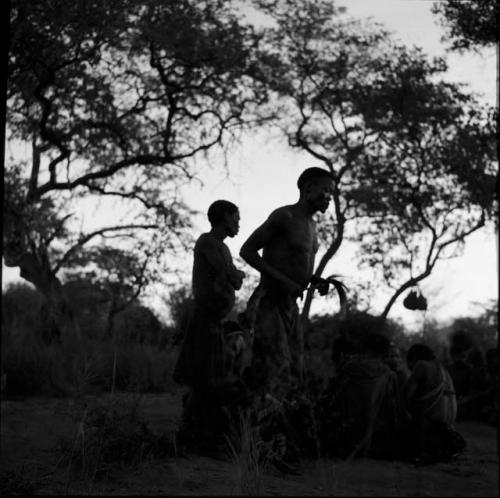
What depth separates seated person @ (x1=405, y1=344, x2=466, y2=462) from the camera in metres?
6.40

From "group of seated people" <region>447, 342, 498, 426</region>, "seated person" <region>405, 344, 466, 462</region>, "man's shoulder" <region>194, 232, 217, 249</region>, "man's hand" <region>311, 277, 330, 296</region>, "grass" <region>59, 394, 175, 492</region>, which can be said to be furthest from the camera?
"group of seated people" <region>447, 342, 498, 426</region>

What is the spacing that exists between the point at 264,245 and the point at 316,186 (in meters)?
0.53

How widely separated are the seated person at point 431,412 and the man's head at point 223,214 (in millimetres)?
1886

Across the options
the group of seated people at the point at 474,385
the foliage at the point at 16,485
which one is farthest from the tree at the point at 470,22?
the foliage at the point at 16,485

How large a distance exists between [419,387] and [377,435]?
0.51 meters

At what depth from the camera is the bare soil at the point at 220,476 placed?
13.9 feet

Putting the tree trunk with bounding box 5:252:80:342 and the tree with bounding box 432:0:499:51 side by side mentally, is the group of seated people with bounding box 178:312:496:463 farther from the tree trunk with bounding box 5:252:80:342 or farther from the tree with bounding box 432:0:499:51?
the tree trunk with bounding box 5:252:80:342

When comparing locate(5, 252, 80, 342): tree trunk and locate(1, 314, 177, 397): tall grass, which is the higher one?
locate(5, 252, 80, 342): tree trunk

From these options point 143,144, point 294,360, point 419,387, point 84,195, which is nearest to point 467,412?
point 419,387

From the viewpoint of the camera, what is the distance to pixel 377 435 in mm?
6434

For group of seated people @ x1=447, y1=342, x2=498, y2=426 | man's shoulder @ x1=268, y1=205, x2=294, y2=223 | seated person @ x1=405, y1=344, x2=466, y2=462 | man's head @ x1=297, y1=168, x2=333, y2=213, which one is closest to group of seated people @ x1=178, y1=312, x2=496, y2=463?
seated person @ x1=405, y1=344, x2=466, y2=462

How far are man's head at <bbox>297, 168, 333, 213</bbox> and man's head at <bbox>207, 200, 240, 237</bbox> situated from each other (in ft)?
1.78

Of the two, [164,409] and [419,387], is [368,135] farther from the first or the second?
[419,387]

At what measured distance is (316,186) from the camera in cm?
575
